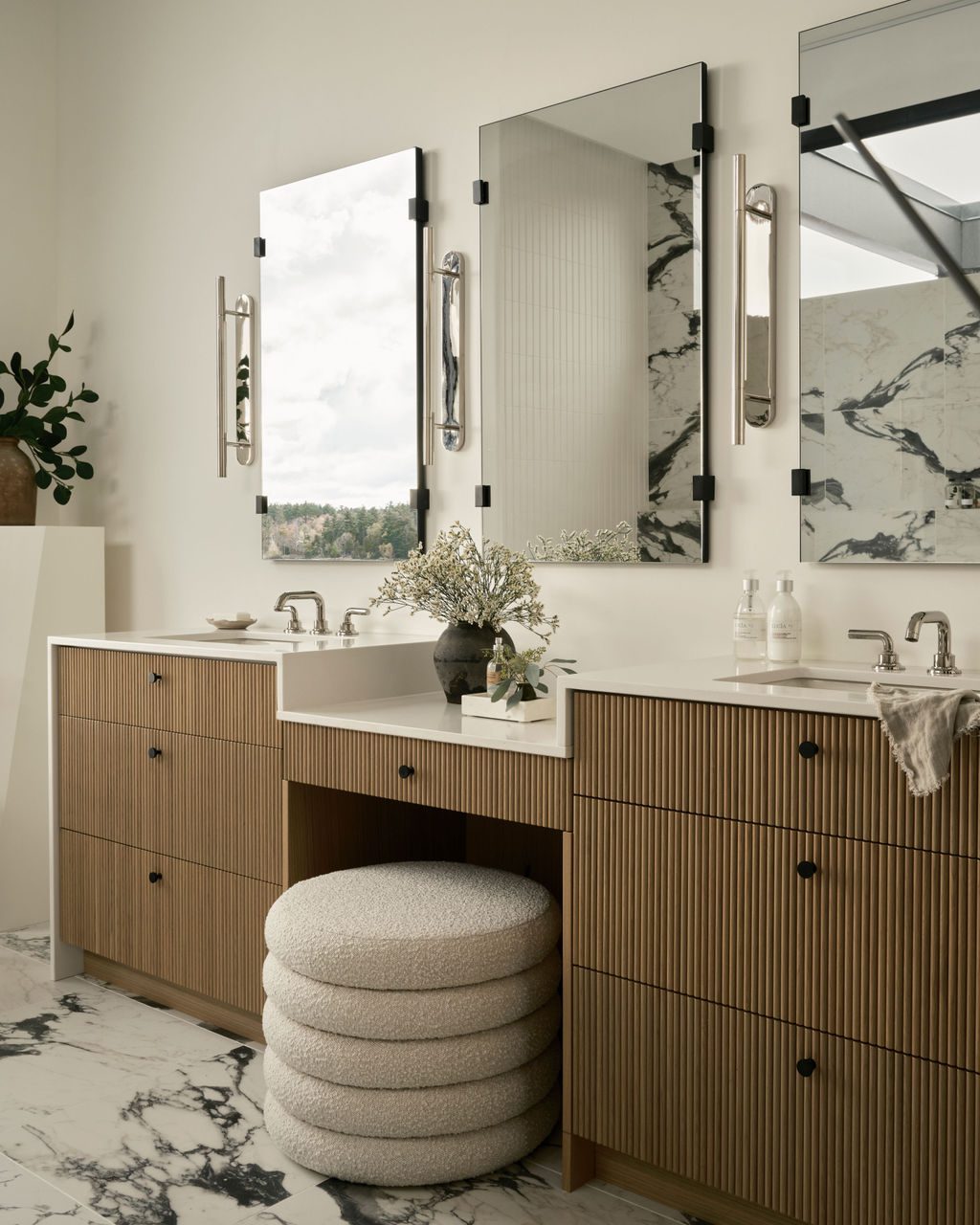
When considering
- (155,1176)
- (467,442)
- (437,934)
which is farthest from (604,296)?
(155,1176)

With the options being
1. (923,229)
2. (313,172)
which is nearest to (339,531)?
(313,172)

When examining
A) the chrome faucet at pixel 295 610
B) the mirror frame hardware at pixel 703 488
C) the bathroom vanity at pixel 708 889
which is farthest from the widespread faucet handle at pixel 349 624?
the mirror frame hardware at pixel 703 488

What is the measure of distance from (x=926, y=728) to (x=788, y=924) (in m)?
0.38

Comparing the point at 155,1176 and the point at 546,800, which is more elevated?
the point at 546,800

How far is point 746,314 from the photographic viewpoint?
2244 mm

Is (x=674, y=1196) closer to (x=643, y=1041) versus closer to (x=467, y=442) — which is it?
(x=643, y=1041)

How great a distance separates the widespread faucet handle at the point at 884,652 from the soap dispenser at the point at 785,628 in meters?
0.12

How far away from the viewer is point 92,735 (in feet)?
9.62

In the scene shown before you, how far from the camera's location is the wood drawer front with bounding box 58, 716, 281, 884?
251cm

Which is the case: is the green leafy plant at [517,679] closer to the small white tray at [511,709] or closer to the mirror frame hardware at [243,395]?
the small white tray at [511,709]

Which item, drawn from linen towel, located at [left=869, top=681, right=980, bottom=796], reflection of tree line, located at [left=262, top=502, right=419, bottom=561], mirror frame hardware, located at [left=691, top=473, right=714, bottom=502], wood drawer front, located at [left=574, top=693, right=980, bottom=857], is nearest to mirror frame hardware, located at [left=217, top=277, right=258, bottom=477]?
reflection of tree line, located at [left=262, top=502, right=419, bottom=561]

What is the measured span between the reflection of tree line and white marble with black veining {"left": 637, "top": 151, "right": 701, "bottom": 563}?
0.68 m

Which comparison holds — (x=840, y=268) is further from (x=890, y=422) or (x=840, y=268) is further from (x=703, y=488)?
(x=703, y=488)

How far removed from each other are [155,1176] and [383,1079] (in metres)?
0.45
